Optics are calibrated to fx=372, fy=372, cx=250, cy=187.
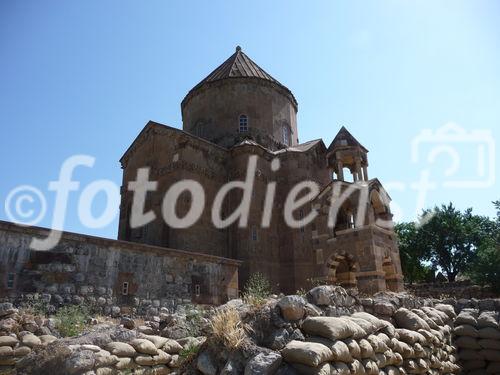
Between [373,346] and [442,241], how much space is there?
32.0 metres

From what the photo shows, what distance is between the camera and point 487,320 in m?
8.52

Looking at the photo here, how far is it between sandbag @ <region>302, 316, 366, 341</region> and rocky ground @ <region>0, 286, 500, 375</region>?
0.5 inches

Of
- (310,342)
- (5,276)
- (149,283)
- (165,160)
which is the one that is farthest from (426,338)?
(165,160)

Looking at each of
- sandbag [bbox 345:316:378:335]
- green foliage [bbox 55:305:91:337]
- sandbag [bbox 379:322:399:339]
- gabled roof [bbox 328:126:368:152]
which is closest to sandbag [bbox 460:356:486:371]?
sandbag [bbox 379:322:399:339]

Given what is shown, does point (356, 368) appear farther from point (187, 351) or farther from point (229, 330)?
point (187, 351)

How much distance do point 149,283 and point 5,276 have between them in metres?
3.96

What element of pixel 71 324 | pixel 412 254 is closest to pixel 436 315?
pixel 71 324

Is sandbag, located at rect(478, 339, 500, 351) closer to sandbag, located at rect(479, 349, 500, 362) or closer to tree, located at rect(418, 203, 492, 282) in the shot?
sandbag, located at rect(479, 349, 500, 362)

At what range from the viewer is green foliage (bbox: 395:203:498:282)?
107 ft

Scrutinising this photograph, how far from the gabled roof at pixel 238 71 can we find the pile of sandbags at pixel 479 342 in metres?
17.6

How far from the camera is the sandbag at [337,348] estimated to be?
14.5 ft

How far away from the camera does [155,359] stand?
20.0ft

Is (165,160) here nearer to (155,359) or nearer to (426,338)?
(155,359)

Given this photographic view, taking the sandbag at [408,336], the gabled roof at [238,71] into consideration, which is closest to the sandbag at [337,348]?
the sandbag at [408,336]
